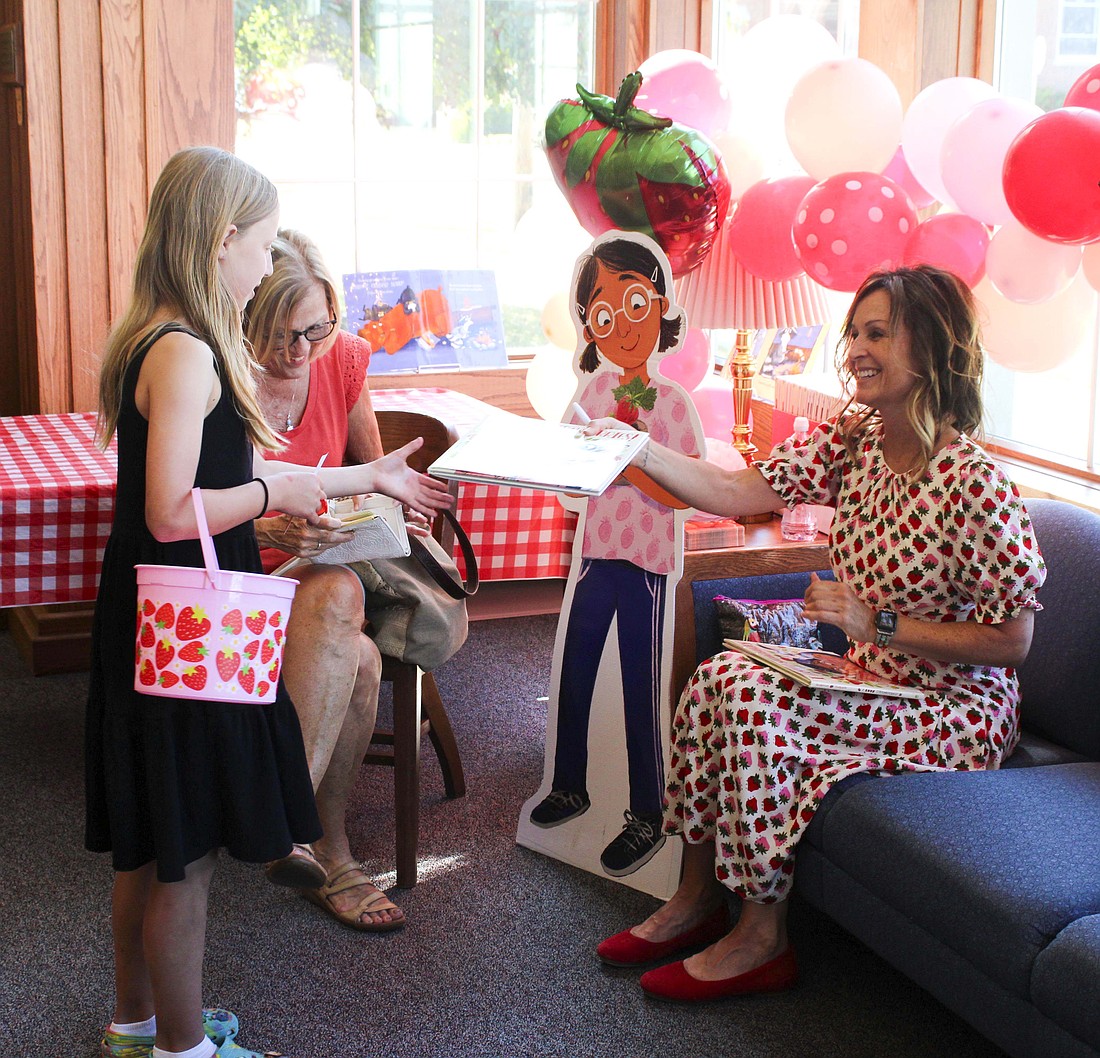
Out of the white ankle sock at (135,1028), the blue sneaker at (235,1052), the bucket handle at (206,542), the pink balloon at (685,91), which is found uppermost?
the pink balloon at (685,91)

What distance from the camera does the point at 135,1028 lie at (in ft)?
5.84

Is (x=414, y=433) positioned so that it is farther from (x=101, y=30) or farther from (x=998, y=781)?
(x=101, y=30)

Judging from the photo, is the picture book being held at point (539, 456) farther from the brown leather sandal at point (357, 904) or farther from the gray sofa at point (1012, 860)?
the brown leather sandal at point (357, 904)

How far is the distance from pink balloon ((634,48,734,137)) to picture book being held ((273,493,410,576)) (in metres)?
1.23

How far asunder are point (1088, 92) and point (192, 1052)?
2027mm

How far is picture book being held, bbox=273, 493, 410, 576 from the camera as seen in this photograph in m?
2.04

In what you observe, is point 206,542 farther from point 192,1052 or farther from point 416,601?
point 416,601

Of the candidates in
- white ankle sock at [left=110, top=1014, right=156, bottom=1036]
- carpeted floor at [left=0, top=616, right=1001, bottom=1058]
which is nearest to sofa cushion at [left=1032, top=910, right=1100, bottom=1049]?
carpeted floor at [left=0, top=616, right=1001, bottom=1058]

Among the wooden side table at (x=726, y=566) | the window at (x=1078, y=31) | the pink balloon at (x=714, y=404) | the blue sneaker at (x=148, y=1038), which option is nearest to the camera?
the blue sneaker at (x=148, y=1038)

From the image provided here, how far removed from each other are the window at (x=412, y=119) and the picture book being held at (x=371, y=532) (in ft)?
6.38

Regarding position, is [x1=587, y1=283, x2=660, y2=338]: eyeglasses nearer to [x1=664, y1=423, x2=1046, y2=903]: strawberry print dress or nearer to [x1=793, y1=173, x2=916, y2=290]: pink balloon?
[x1=793, y1=173, x2=916, y2=290]: pink balloon

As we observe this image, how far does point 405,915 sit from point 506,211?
2.84 m

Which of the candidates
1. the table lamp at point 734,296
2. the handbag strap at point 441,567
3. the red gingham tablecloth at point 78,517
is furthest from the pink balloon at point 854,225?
the red gingham tablecloth at point 78,517

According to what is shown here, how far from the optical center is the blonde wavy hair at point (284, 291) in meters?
2.21
